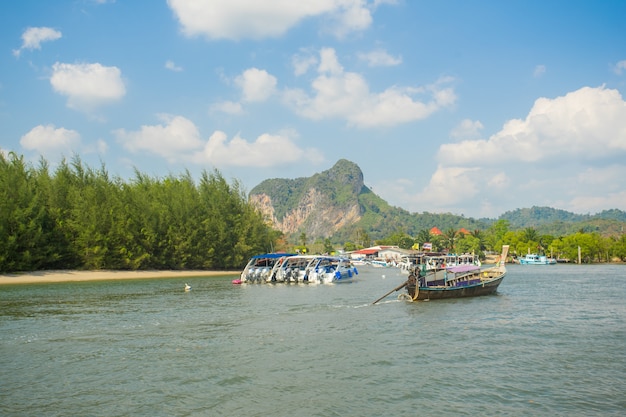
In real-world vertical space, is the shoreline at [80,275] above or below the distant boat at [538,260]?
above

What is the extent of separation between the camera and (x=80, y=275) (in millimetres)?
54500

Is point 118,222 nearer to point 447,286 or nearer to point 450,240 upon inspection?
point 447,286

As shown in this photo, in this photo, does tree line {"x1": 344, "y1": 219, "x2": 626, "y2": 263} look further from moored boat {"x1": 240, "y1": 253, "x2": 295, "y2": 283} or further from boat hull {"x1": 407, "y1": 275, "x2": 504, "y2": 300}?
boat hull {"x1": 407, "y1": 275, "x2": 504, "y2": 300}

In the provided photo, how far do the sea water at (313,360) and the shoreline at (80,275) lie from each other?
23.5m

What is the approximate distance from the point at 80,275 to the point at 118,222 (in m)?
8.57

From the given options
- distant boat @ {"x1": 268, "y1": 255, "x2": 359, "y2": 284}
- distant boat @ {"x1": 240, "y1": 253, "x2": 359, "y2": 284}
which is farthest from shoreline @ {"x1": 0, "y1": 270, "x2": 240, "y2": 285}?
distant boat @ {"x1": 268, "y1": 255, "x2": 359, "y2": 284}

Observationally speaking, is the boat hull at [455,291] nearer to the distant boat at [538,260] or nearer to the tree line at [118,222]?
the tree line at [118,222]

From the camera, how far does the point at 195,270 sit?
231 ft

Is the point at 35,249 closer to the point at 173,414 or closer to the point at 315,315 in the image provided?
the point at 315,315

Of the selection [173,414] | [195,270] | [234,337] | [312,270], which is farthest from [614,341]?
[195,270]

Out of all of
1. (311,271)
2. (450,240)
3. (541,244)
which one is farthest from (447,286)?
(450,240)

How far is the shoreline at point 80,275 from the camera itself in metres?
49.3

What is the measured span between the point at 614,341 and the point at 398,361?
32.2ft

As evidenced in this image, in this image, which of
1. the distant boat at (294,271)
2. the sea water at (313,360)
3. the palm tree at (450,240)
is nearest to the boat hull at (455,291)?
the sea water at (313,360)
